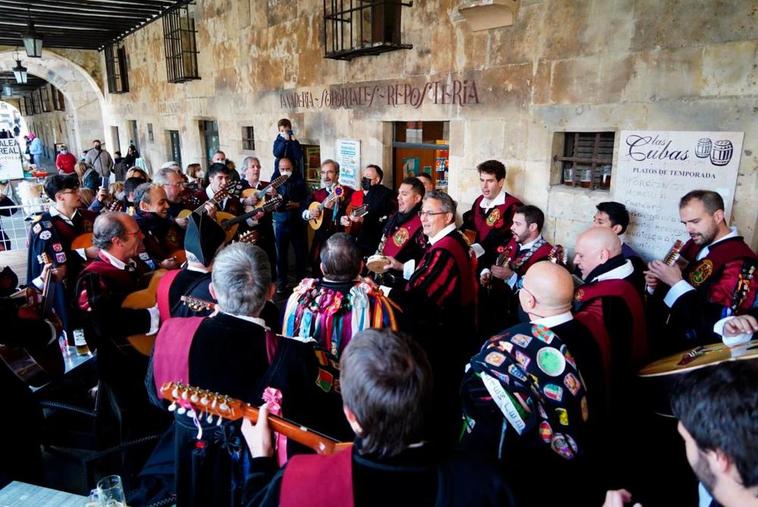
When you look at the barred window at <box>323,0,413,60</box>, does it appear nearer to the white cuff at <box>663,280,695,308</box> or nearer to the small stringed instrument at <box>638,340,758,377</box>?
the white cuff at <box>663,280,695,308</box>

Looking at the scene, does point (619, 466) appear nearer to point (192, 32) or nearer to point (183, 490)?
point (183, 490)

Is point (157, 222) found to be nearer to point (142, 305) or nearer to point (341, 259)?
point (142, 305)

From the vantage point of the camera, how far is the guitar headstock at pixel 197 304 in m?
2.61

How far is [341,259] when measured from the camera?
2795 mm

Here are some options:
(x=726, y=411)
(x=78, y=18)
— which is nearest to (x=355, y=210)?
(x=726, y=411)

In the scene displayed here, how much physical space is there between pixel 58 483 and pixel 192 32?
11189 millimetres

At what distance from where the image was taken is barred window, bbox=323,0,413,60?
669cm

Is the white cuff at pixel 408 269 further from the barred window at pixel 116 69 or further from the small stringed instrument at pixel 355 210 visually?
the barred window at pixel 116 69

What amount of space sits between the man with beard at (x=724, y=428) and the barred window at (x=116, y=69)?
18.5 metres

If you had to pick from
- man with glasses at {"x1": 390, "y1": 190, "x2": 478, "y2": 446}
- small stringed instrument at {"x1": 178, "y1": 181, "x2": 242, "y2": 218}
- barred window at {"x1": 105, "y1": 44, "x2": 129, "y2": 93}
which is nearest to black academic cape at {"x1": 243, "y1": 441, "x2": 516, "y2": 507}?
man with glasses at {"x1": 390, "y1": 190, "x2": 478, "y2": 446}

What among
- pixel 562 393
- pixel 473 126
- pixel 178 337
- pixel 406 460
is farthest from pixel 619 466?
pixel 473 126

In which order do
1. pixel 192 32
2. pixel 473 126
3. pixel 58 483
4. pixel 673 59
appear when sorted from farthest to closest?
pixel 192 32 < pixel 473 126 < pixel 673 59 < pixel 58 483

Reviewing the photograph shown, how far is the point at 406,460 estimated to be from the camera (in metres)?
1.31

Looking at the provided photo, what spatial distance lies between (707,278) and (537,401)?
2.10m
